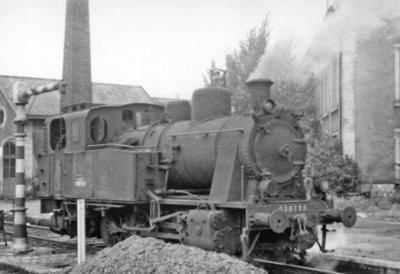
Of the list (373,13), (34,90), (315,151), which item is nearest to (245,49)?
(315,151)

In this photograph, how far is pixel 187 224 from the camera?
362 inches

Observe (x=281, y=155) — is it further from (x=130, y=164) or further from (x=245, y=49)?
(x=245, y=49)

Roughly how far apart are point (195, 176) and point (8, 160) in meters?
25.5

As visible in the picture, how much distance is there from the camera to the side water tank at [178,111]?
447 inches

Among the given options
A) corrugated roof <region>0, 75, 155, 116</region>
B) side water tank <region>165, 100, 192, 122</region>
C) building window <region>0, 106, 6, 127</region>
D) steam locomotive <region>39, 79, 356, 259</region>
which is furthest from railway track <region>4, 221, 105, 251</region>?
building window <region>0, 106, 6, 127</region>

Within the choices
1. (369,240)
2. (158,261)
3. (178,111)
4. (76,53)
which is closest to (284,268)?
(158,261)

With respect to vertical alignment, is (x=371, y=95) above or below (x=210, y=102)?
above

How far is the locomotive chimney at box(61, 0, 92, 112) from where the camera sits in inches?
1093

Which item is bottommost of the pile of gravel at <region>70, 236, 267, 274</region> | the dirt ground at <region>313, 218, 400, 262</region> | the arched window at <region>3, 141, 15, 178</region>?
the dirt ground at <region>313, 218, 400, 262</region>

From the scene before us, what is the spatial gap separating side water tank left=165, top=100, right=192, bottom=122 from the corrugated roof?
2038 cm

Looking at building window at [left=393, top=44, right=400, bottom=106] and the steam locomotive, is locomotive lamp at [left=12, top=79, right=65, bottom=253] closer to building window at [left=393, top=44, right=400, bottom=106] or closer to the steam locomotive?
the steam locomotive

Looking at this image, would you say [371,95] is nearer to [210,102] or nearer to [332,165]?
[332,165]

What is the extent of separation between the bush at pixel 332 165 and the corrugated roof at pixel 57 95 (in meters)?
15.6

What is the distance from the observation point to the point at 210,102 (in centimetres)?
1025
